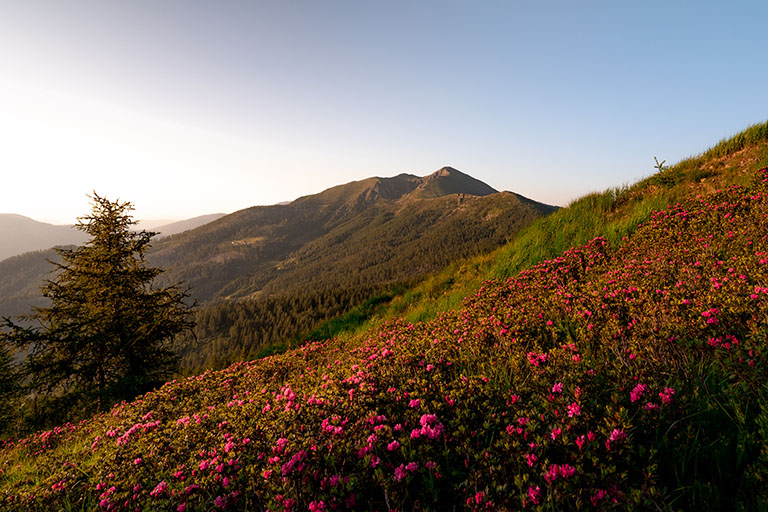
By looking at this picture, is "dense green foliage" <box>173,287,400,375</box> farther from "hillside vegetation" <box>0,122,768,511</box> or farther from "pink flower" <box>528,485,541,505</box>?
"pink flower" <box>528,485,541,505</box>

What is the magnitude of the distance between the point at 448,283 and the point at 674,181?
695 centimetres

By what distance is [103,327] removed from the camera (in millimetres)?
13281

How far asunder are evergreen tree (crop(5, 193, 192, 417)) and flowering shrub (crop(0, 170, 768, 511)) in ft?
35.0

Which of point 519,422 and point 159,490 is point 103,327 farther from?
point 519,422

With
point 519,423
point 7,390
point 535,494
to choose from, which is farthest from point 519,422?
point 7,390

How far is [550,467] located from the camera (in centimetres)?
189

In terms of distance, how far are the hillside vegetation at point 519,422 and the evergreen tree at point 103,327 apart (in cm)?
932

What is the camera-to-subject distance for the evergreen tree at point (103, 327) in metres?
12.2

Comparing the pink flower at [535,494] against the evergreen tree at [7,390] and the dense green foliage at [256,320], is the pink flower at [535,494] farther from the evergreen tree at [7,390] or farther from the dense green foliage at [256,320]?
the dense green foliage at [256,320]

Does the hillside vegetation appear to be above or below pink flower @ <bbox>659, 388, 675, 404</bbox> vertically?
below

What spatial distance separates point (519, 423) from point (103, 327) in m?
17.3

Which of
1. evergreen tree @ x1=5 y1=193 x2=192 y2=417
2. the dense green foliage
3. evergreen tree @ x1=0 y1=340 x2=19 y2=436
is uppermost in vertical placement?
evergreen tree @ x1=5 y1=193 x2=192 y2=417

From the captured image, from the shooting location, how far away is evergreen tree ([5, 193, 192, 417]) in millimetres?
12156

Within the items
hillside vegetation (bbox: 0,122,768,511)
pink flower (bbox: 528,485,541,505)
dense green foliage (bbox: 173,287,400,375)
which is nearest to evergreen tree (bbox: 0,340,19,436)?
hillside vegetation (bbox: 0,122,768,511)
